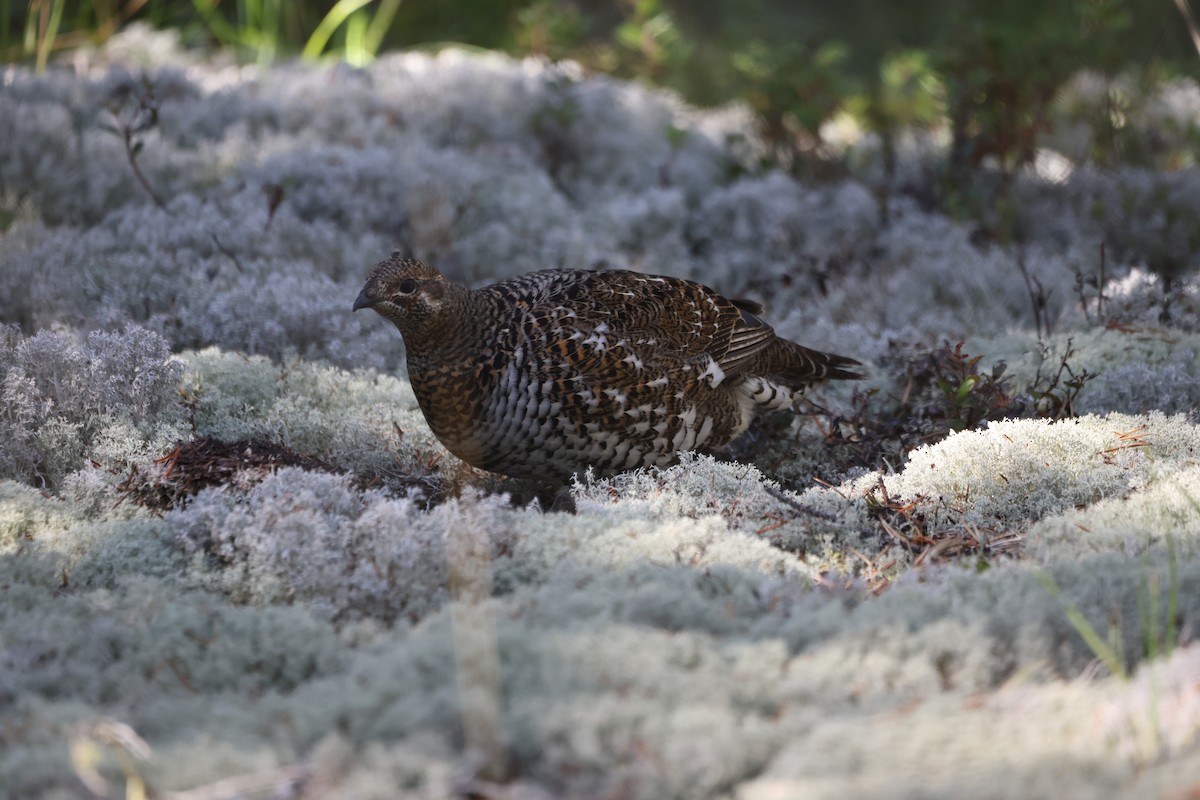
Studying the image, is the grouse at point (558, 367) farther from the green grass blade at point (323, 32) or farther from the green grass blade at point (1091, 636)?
the green grass blade at point (323, 32)

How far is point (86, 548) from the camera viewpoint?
2988mm

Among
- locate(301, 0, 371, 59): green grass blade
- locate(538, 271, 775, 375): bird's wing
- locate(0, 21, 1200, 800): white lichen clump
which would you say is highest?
locate(301, 0, 371, 59): green grass blade

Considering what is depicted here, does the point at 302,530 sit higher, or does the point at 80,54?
the point at 80,54

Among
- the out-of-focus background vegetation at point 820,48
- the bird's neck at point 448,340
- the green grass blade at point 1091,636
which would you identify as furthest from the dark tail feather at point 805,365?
the out-of-focus background vegetation at point 820,48

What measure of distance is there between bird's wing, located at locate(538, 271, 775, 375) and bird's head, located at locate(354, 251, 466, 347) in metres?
0.34

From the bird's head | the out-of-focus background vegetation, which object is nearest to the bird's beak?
the bird's head

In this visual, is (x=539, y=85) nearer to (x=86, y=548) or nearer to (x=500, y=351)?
(x=500, y=351)

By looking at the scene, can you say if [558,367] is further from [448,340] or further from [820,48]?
[820,48]

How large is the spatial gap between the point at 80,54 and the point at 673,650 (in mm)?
7335

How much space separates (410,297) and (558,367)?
53cm

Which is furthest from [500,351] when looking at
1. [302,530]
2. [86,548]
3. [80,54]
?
[80,54]

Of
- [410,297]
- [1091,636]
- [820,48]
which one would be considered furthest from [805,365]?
[820,48]

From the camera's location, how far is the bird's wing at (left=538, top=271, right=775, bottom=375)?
384 centimetres

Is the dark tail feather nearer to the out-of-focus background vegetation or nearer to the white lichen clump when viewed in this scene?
the white lichen clump
